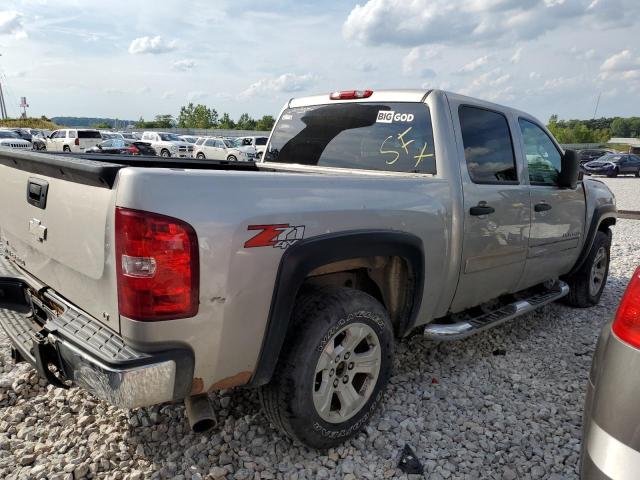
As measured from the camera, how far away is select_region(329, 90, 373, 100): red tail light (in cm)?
347

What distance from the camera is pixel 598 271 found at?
5.19 m

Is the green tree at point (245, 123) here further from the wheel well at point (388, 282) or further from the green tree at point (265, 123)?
the wheel well at point (388, 282)

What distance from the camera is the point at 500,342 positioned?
4129mm

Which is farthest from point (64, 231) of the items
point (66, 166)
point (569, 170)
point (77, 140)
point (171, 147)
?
point (171, 147)

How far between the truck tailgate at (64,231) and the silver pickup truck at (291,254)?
12 mm

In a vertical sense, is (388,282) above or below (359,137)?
below

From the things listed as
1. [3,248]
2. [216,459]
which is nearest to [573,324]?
[216,459]

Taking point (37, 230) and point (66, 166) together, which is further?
point (37, 230)

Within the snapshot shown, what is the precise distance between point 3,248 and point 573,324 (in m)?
4.80

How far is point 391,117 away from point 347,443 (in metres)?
2.09

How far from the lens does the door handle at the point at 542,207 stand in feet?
12.0

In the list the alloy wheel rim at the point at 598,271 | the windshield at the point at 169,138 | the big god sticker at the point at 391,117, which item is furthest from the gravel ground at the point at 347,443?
the windshield at the point at 169,138

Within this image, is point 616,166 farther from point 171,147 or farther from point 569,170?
point 569,170

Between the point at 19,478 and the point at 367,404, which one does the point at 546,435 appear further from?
the point at 19,478
